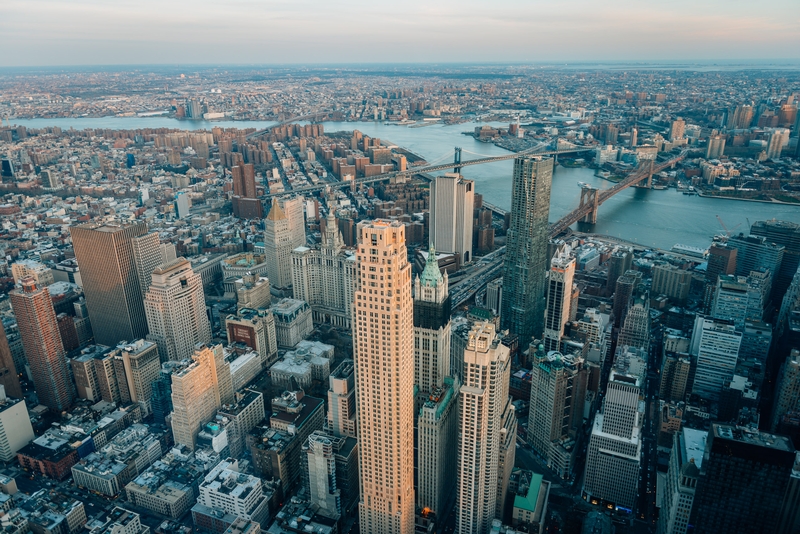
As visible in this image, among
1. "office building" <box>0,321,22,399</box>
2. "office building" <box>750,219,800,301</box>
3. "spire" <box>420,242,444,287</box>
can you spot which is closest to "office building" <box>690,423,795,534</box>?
"spire" <box>420,242,444,287</box>

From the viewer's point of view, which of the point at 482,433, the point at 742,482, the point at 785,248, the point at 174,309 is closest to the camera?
the point at 742,482

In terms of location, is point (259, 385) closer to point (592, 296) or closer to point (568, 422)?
point (568, 422)

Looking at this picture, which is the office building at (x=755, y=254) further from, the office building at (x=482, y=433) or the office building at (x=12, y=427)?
the office building at (x=12, y=427)

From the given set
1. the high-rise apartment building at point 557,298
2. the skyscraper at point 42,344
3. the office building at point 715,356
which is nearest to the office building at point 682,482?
the office building at point 715,356

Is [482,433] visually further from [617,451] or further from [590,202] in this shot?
[590,202]

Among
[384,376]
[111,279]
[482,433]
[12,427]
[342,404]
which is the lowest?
[12,427]

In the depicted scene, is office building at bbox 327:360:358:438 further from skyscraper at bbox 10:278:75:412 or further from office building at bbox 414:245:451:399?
skyscraper at bbox 10:278:75:412

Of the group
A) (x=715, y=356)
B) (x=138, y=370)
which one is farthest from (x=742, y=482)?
(x=138, y=370)

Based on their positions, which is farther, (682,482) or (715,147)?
(715,147)
